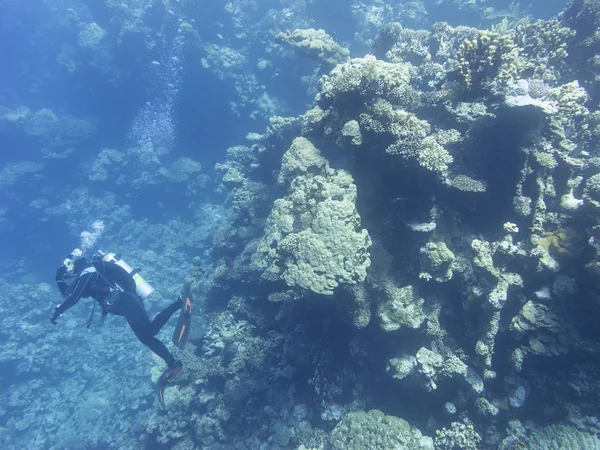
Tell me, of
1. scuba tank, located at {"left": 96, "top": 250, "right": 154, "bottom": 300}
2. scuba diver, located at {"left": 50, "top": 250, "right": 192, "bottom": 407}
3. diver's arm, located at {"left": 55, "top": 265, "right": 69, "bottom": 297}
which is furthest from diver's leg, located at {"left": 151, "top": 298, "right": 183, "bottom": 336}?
diver's arm, located at {"left": 55, "top": 265, "right": 69, "bottom": 297}

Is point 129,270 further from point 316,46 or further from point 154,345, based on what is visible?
point 316,46

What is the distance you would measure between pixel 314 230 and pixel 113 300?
5.45m

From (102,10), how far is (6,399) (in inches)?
1103

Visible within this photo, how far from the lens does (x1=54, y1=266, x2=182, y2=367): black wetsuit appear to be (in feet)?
23.0

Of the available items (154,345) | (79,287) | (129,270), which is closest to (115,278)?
(129,270)

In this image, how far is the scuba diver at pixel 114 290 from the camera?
708 cm

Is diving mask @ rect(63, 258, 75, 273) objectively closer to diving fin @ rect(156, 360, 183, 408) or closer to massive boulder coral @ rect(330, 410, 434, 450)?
diving fin @ rect(156, 360, 183, 408)

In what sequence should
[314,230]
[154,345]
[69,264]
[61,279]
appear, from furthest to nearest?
1. [154,345]
2. [69,264]
3. [61,279]
4. [314,230]

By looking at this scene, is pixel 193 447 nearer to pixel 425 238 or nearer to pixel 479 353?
pixel 479 353

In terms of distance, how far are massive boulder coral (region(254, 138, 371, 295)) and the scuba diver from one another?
357 cm

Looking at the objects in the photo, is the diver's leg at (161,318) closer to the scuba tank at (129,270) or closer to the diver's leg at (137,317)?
the diver's leg at (137,317)

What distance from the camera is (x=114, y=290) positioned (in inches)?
295

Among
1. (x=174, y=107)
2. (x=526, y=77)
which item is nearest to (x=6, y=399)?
(x=174, y=107)

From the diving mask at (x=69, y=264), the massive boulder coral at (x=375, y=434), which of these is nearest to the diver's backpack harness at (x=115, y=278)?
the diving mask at (x=69, y=264)
